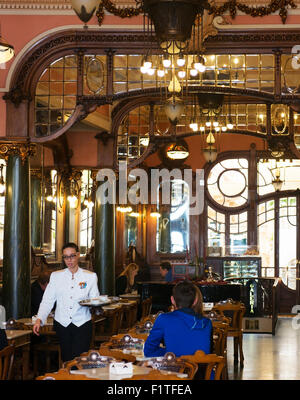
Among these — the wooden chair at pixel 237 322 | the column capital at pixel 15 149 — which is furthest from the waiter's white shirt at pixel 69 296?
the wooden chair at pixel 237 322

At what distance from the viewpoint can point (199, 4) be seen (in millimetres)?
6996

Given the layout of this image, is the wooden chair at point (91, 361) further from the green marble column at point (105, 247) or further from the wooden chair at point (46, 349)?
the green marble column at point (105, 247)

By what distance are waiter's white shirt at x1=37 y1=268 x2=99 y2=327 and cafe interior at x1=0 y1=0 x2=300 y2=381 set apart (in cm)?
21

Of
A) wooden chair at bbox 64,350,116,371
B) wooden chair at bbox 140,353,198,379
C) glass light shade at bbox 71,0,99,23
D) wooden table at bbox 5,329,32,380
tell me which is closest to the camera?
wooden chair at bbox 140,353,198,379

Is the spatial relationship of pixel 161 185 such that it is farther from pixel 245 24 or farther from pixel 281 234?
pixel 245 24

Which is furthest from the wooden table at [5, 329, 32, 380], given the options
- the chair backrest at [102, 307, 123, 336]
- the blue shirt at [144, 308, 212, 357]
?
the blue shirt at [144, 308, 212, 357]

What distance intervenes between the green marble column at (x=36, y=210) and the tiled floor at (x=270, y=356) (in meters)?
4.08

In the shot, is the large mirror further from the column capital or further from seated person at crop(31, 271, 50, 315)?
the column capital

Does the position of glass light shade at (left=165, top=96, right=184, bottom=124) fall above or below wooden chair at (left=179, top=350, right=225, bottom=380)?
above

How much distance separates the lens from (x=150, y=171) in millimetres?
22422

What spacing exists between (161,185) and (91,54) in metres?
11.5

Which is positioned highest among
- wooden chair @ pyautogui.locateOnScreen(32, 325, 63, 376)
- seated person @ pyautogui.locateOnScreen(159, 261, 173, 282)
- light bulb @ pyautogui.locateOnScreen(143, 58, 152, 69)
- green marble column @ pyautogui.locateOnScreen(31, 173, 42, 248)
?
light bulb @ pyautogui.locateOnScreen(143, 58, 152, 69)

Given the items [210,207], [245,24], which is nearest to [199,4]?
[245,24]

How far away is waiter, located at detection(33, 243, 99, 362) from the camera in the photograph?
7.68m
